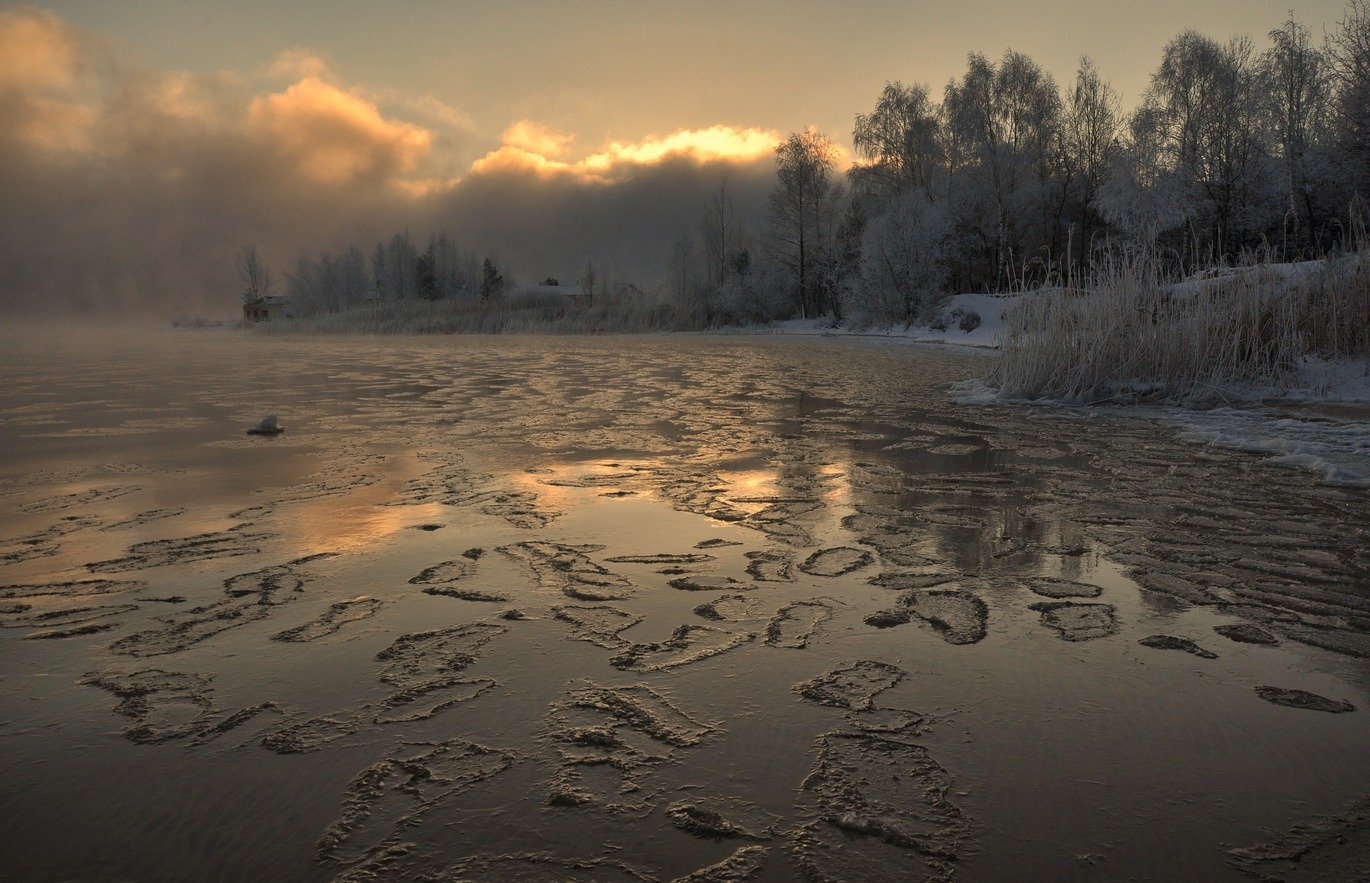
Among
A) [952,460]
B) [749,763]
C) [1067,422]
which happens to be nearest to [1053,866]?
[749,763]

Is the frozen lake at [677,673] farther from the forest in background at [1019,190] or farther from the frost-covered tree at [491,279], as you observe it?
the frost-covered tree at [491,279]

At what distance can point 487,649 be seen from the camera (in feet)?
8.01

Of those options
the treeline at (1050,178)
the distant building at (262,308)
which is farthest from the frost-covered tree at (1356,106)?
the distant building at (262,308)

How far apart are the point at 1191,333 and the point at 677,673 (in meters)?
8.93

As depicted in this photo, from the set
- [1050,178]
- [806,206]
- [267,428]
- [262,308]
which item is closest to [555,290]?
[262,308]

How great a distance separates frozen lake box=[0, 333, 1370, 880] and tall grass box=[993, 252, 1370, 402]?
14.1 ft

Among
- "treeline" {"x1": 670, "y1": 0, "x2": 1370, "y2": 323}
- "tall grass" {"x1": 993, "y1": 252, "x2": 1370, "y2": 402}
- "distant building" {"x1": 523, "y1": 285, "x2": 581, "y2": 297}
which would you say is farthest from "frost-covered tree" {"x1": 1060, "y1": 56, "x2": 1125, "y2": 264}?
"distant building" {"x1": 523, "y1": 285, "x2": 581, "y2": 297}

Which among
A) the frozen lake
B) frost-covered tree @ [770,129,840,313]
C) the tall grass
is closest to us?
the frozen lake

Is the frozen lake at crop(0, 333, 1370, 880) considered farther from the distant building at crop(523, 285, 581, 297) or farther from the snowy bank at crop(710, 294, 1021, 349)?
the distant building at crop(523, 285, 581, 297)

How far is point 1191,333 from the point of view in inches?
353

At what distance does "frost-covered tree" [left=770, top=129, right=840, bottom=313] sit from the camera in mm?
42844

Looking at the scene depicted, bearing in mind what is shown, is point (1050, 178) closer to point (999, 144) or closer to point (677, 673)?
point (999, 144)

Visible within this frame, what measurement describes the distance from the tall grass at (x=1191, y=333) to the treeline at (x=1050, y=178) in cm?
1617

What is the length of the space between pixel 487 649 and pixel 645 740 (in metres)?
0.74
